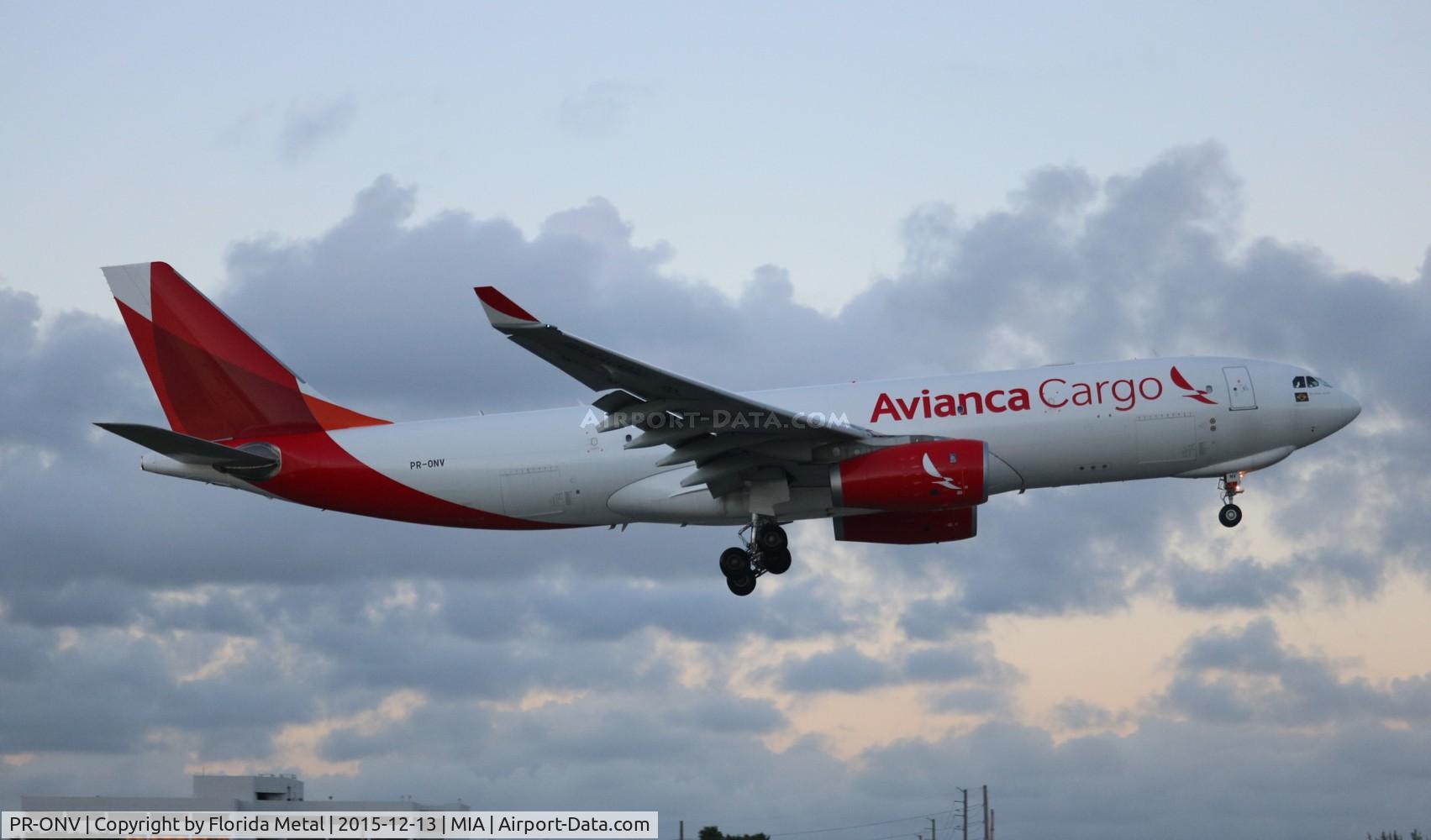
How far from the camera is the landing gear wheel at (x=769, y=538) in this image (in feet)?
125

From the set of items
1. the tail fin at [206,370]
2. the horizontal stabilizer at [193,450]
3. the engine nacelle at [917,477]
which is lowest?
the engine nacelle at [917,477]

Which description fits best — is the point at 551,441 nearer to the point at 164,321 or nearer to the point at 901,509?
the point at 901,509

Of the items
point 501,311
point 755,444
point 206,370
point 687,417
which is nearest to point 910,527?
point 755,444

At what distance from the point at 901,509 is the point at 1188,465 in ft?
23.4

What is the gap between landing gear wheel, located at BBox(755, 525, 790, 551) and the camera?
38.2 metres

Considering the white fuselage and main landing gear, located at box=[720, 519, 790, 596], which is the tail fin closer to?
the white fuselage

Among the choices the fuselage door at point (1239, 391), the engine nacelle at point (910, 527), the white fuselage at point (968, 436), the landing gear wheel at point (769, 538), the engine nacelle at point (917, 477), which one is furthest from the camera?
the engine nacelle at point (910, 527)

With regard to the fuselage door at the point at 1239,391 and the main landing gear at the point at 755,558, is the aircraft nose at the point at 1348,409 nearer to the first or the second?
the fuselage door at the point at 1239,391

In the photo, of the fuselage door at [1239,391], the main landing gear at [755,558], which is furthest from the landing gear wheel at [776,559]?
the fuselage door at [1239,391]

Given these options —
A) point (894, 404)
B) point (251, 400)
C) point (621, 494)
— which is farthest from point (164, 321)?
point (894, 404)

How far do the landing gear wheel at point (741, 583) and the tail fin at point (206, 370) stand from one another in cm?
1008

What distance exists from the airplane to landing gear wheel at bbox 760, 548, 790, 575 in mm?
72

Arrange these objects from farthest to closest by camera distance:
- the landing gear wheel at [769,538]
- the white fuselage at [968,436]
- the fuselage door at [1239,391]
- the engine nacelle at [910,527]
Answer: the engine nacelle at [910,527] → the landing gear wheel at [769,538] → the fuselage door at [1239,391] → the white fuselage at [968,436]

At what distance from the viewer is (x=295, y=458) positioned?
129ft
